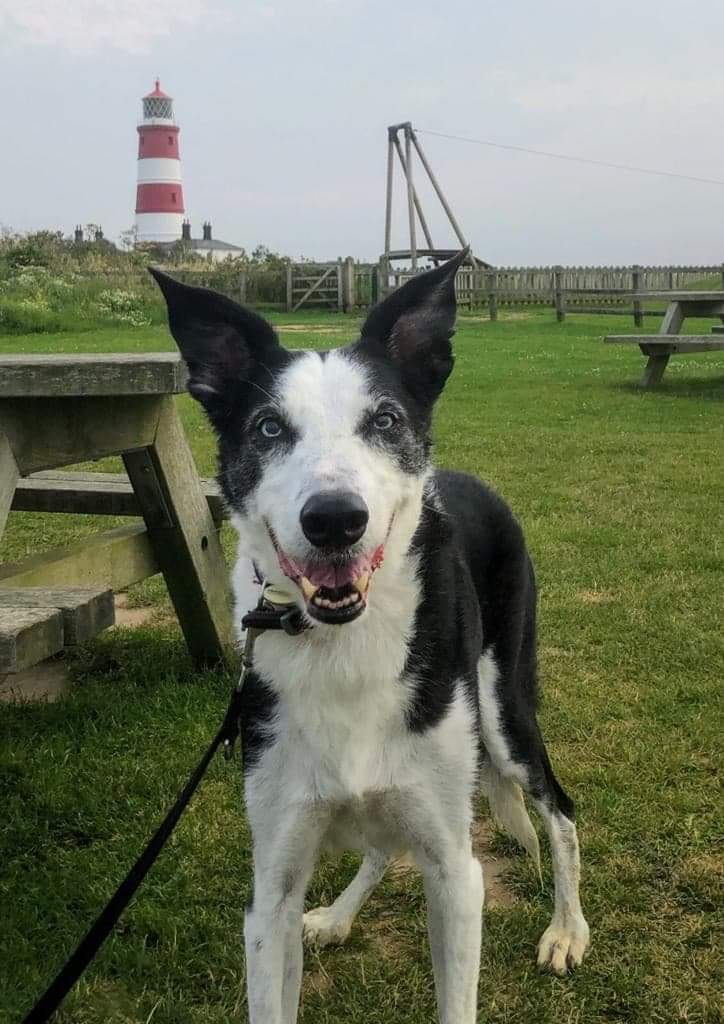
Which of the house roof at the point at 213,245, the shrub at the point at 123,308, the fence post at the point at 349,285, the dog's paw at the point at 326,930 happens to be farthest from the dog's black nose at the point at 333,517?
the house roof at the point at 213,245

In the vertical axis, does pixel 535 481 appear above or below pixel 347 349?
below

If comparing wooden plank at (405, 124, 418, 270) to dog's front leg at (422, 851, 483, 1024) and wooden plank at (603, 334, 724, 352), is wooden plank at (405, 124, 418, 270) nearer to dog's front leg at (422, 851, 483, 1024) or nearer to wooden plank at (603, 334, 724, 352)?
wooden plank at (603, 334, 724, 352)

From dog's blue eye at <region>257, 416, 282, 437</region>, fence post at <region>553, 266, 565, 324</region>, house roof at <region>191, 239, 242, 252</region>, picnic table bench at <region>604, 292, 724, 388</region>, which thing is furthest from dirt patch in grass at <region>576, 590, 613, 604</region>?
house roof at <region>191, 239, 242, 252</region>

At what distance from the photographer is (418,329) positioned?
2.33 m

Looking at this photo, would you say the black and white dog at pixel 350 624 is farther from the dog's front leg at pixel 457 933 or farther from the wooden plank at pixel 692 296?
the wooden plank at pixel 692 296

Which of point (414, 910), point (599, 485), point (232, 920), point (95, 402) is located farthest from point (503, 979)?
point (599, 485)

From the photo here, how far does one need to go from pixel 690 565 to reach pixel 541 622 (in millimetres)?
1188

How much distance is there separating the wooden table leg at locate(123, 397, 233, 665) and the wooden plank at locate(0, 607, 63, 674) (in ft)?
3.84

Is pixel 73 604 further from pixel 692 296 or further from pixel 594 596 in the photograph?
pixel 692 296

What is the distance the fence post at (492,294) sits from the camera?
25.6m

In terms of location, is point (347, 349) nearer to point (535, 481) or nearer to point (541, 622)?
point (541, 622)

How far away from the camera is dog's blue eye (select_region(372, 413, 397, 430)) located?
6.78 feet

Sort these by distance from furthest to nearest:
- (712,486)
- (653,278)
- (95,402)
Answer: (653,278) → (712,486) → (95,402)

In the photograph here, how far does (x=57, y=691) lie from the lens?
157 inches
